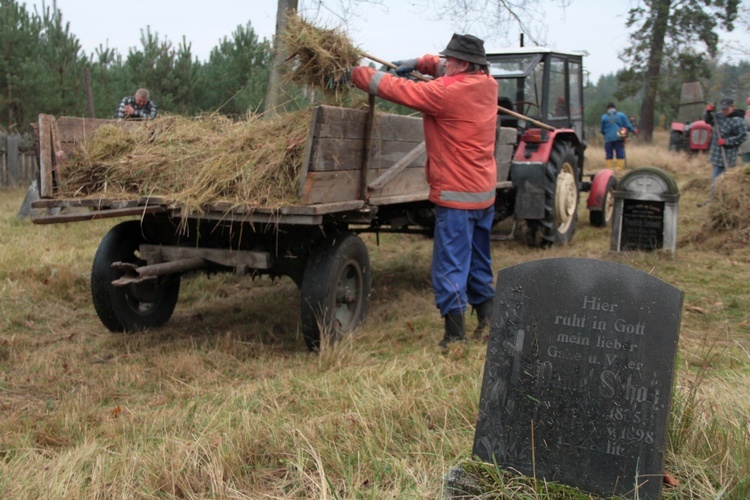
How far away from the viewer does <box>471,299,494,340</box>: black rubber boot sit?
5.55 metres

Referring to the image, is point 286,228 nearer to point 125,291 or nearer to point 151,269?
point 151,269

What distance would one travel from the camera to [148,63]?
15.8 meters

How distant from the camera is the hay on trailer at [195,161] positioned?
193 inches

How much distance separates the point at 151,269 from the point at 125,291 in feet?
2.40

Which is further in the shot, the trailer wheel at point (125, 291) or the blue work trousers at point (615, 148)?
the blue work trousers at point (615, 148)

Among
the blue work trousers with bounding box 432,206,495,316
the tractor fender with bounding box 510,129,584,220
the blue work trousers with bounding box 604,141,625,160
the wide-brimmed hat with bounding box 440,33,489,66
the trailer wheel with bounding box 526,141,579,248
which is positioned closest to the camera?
the wide-brimmed hat with bounding box 440,33,489,66

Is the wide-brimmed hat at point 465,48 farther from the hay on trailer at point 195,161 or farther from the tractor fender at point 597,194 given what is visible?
the tractor fender at point 597,194

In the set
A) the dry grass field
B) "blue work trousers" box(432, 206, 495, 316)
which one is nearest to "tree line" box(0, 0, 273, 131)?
the dry grass field

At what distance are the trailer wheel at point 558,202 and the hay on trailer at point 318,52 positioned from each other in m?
4.48

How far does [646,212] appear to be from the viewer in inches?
345

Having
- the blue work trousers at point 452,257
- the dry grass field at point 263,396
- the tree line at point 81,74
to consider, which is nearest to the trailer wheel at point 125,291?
the dry grass field at point 263,396

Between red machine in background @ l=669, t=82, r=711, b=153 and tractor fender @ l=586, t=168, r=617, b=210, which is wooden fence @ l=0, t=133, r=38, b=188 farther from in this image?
red machine in background @ l=669, t=82, r=711, b=153

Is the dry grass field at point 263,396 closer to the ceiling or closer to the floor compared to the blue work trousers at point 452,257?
closer to the floor

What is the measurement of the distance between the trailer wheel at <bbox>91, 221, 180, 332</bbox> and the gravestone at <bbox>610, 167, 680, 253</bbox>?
5.27 metres
